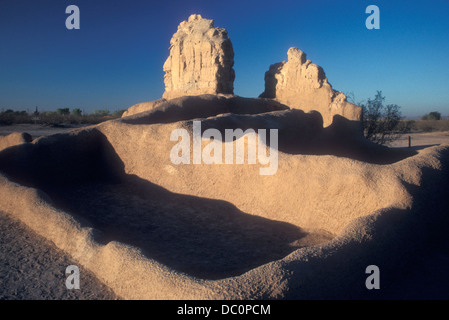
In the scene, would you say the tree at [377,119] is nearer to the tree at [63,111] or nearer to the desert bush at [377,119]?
the desert bush at [377,119]

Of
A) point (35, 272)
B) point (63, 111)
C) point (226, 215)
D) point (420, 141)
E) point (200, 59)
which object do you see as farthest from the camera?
point (63, 111)

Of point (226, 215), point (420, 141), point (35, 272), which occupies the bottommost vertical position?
point (35, 272)

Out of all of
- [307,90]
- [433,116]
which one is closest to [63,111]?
[307,90]

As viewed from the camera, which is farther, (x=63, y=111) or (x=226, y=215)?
(x=63, y=111)

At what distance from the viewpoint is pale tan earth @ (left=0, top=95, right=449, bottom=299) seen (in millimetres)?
2686

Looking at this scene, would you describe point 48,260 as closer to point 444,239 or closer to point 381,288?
point 381,288

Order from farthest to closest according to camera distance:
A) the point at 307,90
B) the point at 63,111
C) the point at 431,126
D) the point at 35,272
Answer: the point at 63,111 < the point at 431,126 < the point at 307,90 < the point at 35,272

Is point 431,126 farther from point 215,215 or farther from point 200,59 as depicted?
point 215,215

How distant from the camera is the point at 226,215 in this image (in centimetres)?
480

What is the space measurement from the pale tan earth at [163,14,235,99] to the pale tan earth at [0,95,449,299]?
3089 mm

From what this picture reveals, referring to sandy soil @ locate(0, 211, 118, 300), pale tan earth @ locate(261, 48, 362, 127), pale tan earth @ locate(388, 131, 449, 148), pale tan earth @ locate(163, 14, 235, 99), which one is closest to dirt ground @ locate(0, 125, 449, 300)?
sandy soil @ locate(0, 211, 118, 300)

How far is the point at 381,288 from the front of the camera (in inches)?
118

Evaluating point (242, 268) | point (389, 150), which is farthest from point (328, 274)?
point (389, 150)

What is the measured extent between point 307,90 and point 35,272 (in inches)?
305
